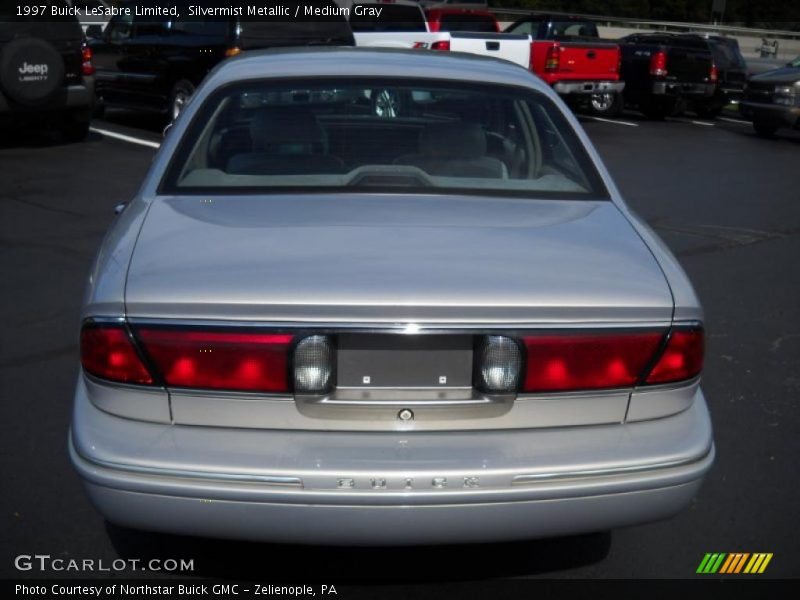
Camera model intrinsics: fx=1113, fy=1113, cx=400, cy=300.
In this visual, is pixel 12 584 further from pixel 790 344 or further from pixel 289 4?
pixel 289 4

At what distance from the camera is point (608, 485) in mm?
2943

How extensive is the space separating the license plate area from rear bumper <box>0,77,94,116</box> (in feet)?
33.0

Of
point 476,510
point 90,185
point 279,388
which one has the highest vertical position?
point 279,388

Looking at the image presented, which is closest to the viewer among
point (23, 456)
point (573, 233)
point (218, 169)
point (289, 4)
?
point (573, 233)

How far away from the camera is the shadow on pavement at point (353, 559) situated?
3.56 meters

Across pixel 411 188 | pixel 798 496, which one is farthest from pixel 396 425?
pixel 798 496

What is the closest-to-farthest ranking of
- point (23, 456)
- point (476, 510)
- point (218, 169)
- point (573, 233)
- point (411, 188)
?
point (476, 510), point (573, 233), point (411, 188), point (218, 169), point (23, 456)

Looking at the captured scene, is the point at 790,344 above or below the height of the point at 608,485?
below

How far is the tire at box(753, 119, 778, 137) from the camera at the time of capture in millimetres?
18312

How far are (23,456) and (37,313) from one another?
2.10 meters

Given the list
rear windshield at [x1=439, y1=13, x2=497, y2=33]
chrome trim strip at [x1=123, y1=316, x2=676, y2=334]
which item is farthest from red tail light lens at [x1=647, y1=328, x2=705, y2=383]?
rear windshield at [x1=439, y1=13, x2=497, y2=33]

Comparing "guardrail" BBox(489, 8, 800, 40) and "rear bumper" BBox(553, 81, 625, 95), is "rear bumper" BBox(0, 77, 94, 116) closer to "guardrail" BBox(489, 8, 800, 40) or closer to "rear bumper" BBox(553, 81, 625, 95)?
"rear bumper" BBox(553, 81, 625, 95)

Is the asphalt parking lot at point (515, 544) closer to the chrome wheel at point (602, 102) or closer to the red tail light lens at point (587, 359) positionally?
the red tail light lens at point (587, 359)

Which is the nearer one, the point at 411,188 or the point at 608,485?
the point at 608,485
